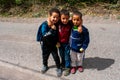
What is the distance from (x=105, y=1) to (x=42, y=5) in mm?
2849

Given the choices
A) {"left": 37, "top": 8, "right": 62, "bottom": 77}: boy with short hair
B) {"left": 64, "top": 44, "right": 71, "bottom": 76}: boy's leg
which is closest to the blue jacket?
{"left": 64, "top": 44, "right": 71, "bottom": 76}: boy's leg

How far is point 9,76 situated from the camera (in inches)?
240

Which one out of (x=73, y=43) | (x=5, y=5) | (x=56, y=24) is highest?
(x=56, y=24)

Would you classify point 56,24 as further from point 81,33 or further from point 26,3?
point 26,3

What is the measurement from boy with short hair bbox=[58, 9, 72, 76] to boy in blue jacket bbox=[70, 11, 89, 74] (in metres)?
0.09

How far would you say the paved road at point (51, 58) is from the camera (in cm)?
553

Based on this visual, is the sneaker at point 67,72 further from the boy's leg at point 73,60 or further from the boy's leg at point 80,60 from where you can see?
the boy's leg at point 80,60

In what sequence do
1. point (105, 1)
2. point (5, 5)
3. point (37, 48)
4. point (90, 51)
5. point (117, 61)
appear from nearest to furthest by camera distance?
point (117, 61), point (90, 51), point (37, 48), point (105, 1), point (5, 5)

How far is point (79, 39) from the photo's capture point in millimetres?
5219

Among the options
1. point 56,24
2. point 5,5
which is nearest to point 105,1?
point 5,5

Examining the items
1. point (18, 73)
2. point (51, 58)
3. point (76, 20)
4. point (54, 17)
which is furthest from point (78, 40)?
point (18, 73)

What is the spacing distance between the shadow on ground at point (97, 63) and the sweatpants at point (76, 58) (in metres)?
0.27

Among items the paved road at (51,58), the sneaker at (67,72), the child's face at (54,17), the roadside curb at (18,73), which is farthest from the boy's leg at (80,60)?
the child's face at (54,17)

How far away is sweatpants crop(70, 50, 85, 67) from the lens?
214 inches
